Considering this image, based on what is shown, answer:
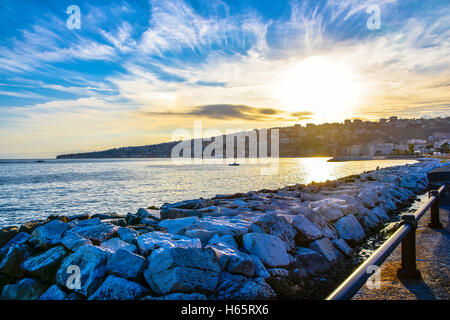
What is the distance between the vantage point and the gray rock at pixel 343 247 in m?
5.47

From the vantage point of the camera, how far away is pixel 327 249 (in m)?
5.18

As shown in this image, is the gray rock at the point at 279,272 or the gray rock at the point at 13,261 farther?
the gray rock at the point at 13,261

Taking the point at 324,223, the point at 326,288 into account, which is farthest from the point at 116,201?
the point at 326,288

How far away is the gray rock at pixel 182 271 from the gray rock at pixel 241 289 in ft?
0.38

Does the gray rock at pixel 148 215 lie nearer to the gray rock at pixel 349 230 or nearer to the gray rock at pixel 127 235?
the gray rock at pixel 127 235

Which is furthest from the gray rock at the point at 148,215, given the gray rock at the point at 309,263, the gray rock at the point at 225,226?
the gray rock at the point at 309,263

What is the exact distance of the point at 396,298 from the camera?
9.53ft

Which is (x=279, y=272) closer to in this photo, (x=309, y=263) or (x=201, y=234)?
(x=309, y=263)

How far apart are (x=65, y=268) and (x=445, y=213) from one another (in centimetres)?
696

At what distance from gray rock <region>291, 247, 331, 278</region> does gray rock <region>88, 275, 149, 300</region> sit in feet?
7.45

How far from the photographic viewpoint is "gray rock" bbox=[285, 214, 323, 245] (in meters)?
5.35

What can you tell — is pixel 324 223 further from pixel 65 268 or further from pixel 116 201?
pixel 116 201

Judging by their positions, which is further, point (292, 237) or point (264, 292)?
point (292, 237)
